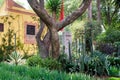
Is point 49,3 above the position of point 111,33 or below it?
above

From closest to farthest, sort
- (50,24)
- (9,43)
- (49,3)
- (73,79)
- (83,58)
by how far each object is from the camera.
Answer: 1. (73,79)
2. (83,58)
3. (50,24)
4. (49,3)
5. (9,43)

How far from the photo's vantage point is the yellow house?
16.0m

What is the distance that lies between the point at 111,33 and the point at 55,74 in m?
13.2

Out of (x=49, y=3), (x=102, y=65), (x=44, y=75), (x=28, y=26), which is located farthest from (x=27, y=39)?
(x=44, y=75)

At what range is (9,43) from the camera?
13875mm

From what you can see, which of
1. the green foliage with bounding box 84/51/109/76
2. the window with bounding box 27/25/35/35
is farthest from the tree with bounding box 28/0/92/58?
the window with bounding box 27/25/35/35

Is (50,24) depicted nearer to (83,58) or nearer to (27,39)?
(83,58)

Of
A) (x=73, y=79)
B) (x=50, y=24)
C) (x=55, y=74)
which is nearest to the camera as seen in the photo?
(x=73, y=79)

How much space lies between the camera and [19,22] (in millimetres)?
17047

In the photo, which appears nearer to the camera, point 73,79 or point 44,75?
point 73,79

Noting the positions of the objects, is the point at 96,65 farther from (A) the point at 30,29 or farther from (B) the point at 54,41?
(A) the point at 30,29

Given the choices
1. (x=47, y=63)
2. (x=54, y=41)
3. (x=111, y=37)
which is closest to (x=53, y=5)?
(x=54, y=41)

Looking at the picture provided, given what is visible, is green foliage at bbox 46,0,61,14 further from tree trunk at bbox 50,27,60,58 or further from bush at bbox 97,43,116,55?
bush at bbox 97,43,116,55

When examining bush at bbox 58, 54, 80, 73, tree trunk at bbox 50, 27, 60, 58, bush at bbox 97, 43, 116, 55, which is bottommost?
bush at bbox 58, 54, 80, 73
